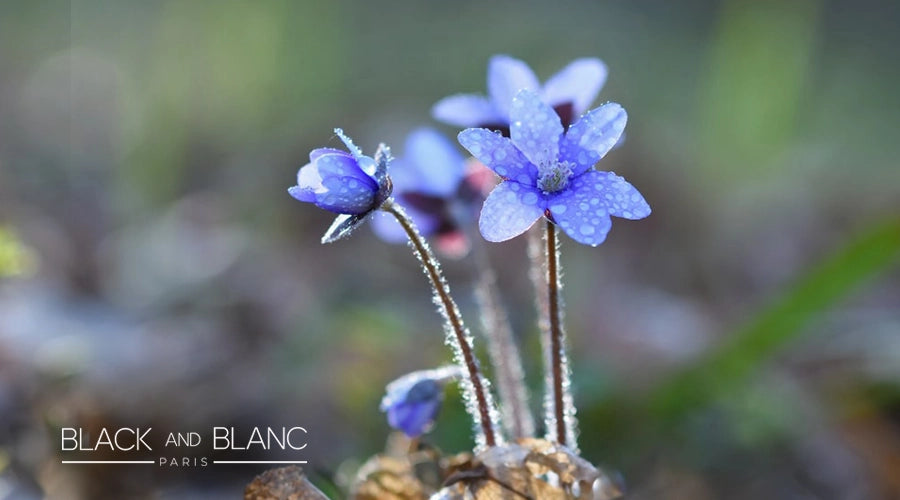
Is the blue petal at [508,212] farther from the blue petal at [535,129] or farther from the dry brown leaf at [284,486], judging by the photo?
the dry brown leaf at [284,486]

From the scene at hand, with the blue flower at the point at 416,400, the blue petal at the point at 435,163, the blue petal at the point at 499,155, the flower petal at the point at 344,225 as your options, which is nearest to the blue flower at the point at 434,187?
the blue petal at the point at 435,163

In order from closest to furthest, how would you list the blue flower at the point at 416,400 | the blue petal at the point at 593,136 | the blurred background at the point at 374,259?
the blue petal at the point at 593,136
the blue flower at the point at 416,400
the blurred background at the point at 374,259

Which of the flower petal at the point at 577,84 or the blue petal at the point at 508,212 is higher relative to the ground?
the flower petal at the point at 577,84

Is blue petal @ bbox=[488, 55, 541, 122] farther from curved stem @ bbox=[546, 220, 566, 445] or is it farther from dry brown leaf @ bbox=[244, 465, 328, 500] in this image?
dry brown leaf @ bbox=[244, 465, 328, 500]

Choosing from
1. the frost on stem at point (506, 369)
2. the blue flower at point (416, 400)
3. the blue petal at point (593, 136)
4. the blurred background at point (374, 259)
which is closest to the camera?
the blue petal at point (593, 136)

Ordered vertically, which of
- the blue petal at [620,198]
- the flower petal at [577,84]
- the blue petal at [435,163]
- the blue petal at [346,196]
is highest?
the blue petal at [435,163]

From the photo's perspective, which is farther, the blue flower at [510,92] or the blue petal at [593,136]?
the blue flower at [510,92]

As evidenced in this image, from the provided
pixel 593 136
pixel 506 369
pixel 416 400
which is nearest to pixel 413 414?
pixel 416 400
